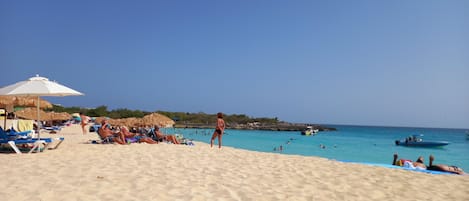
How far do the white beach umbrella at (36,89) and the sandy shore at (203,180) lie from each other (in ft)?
5.65

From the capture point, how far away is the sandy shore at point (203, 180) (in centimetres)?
406

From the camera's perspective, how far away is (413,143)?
29.8 meters

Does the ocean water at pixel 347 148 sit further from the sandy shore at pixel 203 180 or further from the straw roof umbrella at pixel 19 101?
the sandy shore at pixel 203 180

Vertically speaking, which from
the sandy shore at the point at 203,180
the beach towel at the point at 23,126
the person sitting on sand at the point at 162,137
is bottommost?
the sandy shore at the point at 203,180

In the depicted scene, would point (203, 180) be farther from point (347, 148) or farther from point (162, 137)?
point (347, 148)

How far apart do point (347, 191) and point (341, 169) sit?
1.75m

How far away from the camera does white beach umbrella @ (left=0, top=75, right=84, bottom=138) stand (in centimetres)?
793

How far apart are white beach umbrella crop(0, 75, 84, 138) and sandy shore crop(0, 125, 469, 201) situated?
1.72m

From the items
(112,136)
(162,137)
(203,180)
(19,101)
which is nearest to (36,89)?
(112,136)

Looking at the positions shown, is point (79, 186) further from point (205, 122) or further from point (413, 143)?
point (205, 122)

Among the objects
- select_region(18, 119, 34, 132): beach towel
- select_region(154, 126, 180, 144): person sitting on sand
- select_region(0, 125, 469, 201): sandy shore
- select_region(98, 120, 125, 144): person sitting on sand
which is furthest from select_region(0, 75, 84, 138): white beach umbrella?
select_region(154, 126, 180, 144): person sitting on sand

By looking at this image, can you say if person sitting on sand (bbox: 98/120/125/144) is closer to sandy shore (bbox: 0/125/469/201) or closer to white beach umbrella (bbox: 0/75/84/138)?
white beach umbrella (bbox: 0/75/84/138)

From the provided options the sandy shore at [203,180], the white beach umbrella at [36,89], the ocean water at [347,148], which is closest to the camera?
the sandy shore at [203,180]

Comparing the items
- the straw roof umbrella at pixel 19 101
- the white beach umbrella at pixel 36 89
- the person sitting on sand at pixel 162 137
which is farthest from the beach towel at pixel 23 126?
the person sitting on sand at pixel 162 137
